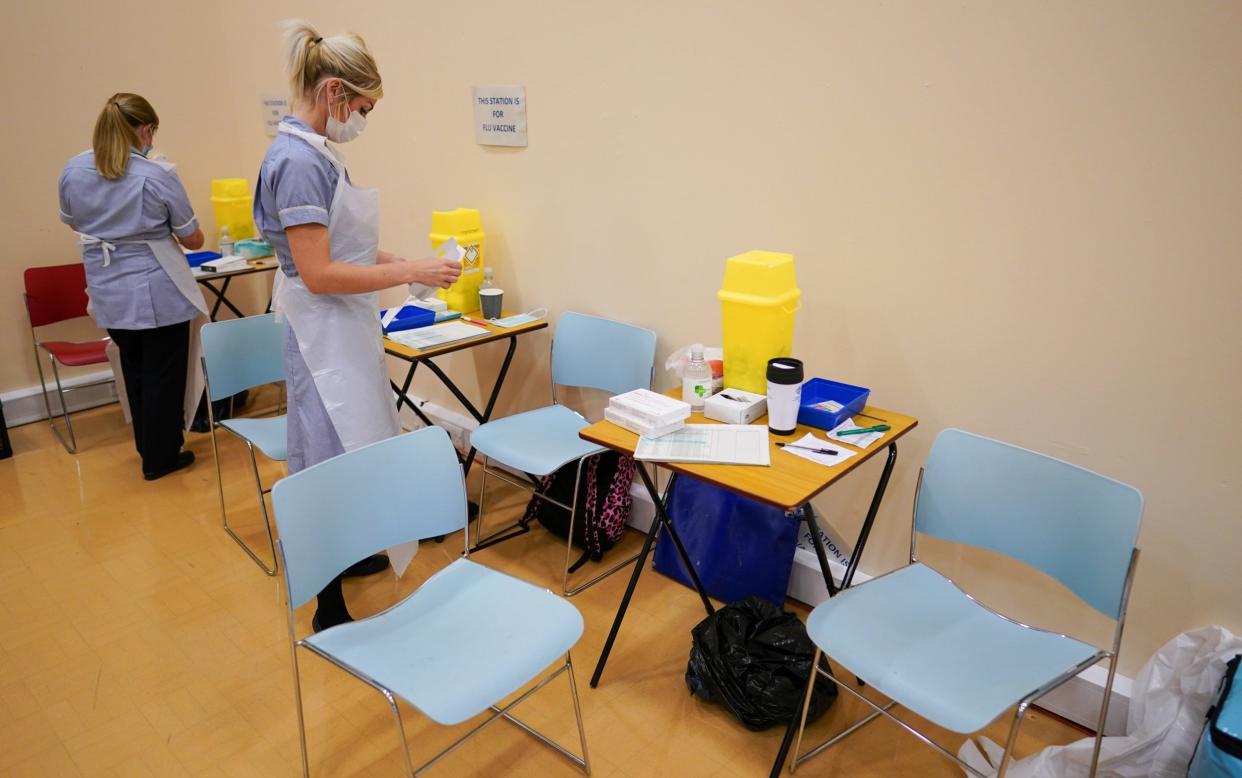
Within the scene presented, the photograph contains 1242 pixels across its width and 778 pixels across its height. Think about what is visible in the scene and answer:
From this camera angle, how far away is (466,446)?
12.3ft

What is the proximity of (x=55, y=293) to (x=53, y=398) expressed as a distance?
63 cm

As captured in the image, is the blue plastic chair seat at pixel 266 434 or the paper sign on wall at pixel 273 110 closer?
the blue plastic chair seat at pixel 266 434

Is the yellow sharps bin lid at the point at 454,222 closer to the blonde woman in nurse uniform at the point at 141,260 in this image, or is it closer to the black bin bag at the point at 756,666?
the blonde woman in nurse uniform at the point at 141,260

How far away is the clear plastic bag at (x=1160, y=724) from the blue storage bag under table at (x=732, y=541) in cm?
75

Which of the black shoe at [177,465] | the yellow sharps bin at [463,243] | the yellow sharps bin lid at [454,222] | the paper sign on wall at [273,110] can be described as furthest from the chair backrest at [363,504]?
the paper sign on wall at [273,110]

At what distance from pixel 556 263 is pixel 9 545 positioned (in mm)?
2343

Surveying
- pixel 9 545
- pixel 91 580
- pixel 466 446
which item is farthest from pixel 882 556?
pixel 9 545

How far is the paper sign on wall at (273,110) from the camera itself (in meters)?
4.29

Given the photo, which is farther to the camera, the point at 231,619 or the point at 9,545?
the point at 9,545

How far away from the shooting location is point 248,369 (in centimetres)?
297

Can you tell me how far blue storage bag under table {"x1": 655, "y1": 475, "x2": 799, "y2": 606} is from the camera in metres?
2.53

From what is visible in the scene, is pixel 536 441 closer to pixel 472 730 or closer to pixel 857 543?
pixel 472 730

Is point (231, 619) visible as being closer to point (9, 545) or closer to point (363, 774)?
point (363, 774)

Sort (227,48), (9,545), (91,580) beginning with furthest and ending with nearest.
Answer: (227,48) → (9,545) → (91,580)
